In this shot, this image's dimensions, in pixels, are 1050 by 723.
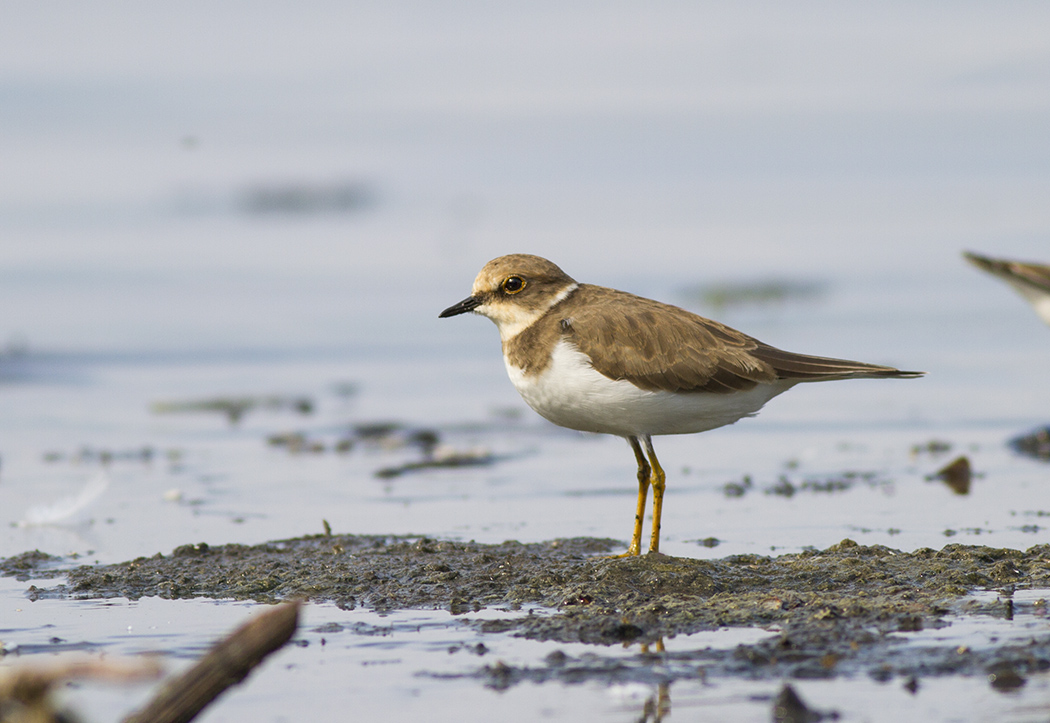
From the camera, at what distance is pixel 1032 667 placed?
4.39 metres

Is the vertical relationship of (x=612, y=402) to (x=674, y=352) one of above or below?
below

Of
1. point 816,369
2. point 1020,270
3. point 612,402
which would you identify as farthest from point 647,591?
point 1020,270

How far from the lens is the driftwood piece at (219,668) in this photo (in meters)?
3.26

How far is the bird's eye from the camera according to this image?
22.8 ft

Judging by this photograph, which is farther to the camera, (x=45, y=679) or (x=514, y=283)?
(x=514, y=283)

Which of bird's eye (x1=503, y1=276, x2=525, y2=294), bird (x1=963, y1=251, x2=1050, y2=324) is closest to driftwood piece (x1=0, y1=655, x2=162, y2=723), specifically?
bird's eye (x1=503, y1=276, x2=525, y2=294)

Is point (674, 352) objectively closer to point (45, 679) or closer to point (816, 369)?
point (816, 369)

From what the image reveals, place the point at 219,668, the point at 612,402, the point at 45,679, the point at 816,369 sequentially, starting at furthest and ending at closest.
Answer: the point at 816,369 → the point at 612,402 → the point at 219,668 → the point at 45,679

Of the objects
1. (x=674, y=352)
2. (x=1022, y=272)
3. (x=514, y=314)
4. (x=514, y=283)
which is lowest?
(x=674, y=352)

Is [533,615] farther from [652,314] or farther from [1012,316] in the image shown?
[1012,316]

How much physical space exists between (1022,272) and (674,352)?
520 cm

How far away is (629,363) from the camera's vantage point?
6.43 meters

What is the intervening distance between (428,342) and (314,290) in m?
4.73

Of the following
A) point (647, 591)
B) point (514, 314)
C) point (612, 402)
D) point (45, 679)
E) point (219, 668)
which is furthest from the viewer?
point (514, 314)
